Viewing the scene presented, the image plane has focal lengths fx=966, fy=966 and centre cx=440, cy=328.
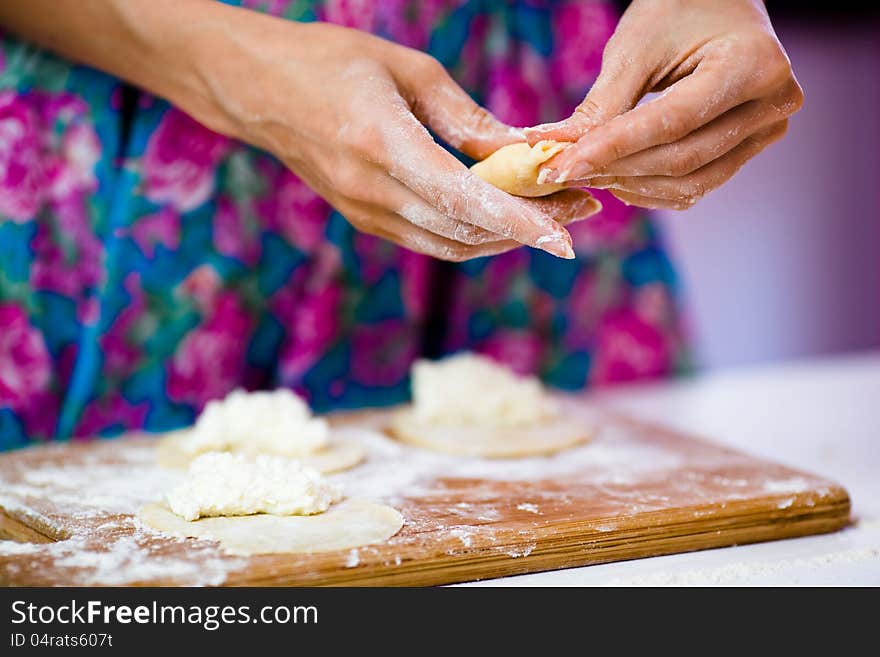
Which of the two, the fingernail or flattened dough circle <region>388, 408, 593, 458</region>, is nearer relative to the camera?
the fingernail

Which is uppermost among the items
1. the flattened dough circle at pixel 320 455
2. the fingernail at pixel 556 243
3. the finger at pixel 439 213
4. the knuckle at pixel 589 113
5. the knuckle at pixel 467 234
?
the knuckle at pixel 589 113

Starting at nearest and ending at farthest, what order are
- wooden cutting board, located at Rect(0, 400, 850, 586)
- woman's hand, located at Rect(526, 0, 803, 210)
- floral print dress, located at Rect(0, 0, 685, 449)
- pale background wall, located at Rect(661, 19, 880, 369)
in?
1. wooden cutting board, located at Rect(0, 400, 850, 586)
2. woman's hand, located at Rect(526, 0, 803, 210)
3. floral print dress, located at Rect(0, 0, 685, 449)
4. pale background wall, located at Rect(661, 19, 880, 369)

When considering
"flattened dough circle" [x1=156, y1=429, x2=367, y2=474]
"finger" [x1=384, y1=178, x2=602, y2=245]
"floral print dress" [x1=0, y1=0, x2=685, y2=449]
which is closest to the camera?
"finger" [x1=384, y1=178, x2=602, y2=245]

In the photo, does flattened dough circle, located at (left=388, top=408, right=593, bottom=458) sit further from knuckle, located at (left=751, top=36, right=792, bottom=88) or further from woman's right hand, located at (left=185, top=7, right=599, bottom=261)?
knuckle, located at (left=751, top=36, right=792, bottom=88)

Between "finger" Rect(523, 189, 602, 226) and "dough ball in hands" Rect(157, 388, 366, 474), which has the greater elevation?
"finger" Rect(523, 189, 602, 226)

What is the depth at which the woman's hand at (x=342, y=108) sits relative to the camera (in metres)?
1.12

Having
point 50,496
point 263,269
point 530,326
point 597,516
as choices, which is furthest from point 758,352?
point 50,496

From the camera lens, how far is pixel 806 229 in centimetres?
396

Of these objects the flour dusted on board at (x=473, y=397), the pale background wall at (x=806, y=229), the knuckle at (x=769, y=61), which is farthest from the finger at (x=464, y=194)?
the pale background wall at (x=806, y=229)

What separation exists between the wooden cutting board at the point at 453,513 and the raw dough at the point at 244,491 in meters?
0.07

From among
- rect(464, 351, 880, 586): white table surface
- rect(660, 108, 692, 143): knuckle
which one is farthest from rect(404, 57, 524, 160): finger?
rect(464, 351, 880, 586): white table surface

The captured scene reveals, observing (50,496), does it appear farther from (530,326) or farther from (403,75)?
(530,326)

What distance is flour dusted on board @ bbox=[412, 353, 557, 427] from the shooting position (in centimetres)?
159

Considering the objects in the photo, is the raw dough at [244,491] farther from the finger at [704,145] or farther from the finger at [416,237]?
the finger at [704,145]
